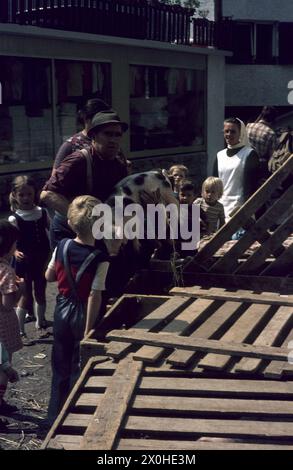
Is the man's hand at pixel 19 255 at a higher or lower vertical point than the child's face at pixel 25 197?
lower

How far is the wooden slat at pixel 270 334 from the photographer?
411 cm

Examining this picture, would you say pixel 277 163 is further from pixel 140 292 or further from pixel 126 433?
pixel 126 433

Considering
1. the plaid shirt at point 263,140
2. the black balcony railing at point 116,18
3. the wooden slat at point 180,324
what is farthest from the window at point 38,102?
the wooden slat at point 180,324

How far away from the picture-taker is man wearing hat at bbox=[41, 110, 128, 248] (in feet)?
17.1

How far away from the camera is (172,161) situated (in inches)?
651

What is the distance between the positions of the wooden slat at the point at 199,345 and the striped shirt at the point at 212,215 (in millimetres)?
2650

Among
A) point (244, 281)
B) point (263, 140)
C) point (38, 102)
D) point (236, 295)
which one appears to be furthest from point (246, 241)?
point (38, 102)

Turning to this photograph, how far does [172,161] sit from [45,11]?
508 cm

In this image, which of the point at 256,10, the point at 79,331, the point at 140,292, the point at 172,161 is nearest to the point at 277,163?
the point at 140,292

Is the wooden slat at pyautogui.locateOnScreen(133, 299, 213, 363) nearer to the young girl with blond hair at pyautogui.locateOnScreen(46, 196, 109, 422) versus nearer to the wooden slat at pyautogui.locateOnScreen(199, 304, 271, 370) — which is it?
the wooden slat at pyautogui.locateOnScreen(199, 304, 271, 370)

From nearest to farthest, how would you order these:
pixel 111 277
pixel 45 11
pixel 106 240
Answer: pixel 106 240
pixel 111 277
pixel 45 11

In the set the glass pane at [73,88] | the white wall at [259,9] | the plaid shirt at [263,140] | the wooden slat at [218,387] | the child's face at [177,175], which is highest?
the white wall at [259,9]

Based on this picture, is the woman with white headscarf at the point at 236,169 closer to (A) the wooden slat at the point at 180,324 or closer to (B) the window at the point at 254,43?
(A) the wooden slat at the point at 180,324

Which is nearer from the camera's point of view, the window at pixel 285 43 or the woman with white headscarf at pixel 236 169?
the woman with white headscarf at pixel 236 169
